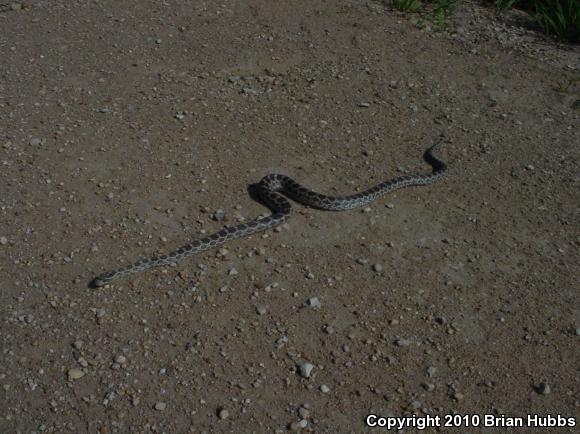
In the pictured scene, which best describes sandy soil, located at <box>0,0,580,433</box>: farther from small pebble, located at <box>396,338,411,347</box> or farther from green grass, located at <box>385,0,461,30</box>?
green grass, located at <box>385,0,461,30</box>

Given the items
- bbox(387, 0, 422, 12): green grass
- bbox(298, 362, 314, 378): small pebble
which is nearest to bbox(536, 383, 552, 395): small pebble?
bbox(298, 362, 314, 378): small pebble

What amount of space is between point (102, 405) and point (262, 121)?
5166 millimetres

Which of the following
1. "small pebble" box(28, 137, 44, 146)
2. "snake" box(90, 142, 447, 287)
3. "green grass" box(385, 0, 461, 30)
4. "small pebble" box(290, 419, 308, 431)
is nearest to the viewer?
"small pebble" box(290, 419, 308, 431)

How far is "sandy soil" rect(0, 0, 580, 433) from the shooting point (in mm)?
6215

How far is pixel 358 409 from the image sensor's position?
6.06 m

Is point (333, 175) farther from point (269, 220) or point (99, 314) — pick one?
point (99, 314)

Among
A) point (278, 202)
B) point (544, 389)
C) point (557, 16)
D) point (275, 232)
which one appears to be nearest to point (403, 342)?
point (544, 389)

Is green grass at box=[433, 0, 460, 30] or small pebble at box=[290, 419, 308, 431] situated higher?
green grass at box=[433, 0, 460, 30]

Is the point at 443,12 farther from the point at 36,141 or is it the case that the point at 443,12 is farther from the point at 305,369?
the point at 305,369

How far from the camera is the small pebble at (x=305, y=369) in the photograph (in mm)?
6301

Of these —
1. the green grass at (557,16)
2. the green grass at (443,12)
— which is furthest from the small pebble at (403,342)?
the green grass at (557,16)

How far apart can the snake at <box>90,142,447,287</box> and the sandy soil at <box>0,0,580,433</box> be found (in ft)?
0.37

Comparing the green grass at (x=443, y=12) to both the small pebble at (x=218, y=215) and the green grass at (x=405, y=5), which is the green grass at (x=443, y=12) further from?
the small pebble at (x=218, y=215)

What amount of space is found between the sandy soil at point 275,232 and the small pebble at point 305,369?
0.20 feet
